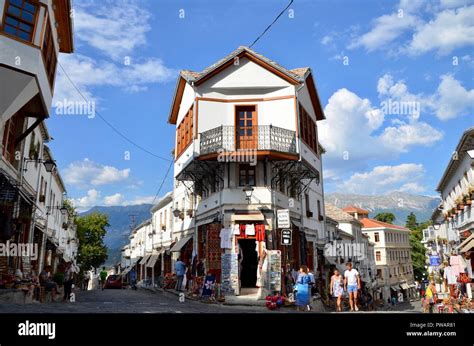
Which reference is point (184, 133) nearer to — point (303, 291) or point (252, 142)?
point (252, 142)

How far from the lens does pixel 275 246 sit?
19109 millimetres

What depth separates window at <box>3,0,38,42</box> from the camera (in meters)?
Result: 11.4

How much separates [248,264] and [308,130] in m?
8.50

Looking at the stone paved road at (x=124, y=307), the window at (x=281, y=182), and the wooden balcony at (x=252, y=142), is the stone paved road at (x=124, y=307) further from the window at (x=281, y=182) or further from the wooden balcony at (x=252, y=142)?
the window at (x=281, y=182)

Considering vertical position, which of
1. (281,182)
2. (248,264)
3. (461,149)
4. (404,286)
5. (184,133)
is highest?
(184,133)

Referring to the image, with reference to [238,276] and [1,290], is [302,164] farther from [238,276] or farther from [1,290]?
[1,290]

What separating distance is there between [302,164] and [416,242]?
6113 centimetres

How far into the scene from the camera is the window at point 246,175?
20156 mm

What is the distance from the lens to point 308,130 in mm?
22625

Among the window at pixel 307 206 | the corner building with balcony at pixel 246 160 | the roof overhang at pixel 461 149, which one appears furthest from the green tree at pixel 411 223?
the corner building with balcony at pixel 246 160

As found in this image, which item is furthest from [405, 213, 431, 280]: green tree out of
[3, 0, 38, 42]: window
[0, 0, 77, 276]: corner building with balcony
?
[3, 0, 38, 42]: window

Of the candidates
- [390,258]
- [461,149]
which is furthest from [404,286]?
[461,149]

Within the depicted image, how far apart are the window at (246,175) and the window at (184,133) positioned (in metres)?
3.49

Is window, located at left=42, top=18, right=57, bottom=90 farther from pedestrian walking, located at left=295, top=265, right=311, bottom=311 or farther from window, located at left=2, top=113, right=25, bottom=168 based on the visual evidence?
pedestrian walking, located at left=295, top=265, right=311, bottom=311
